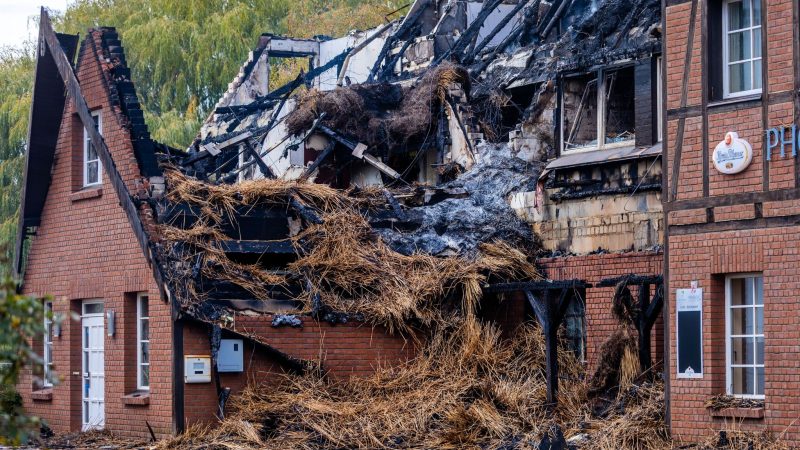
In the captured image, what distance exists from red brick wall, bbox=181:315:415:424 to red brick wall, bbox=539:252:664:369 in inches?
109

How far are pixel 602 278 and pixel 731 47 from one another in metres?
4.74

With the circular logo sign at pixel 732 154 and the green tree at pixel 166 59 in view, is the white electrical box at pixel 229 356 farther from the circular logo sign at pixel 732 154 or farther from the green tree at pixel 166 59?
the green tree at pixel 166 59

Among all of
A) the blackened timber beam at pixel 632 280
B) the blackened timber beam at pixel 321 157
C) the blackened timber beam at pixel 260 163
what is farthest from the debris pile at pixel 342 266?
the blackened timber beam at pixel 321 157

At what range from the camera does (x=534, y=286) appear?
18875 millimetres

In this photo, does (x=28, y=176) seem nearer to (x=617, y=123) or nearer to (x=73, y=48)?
(x=73, y=48)

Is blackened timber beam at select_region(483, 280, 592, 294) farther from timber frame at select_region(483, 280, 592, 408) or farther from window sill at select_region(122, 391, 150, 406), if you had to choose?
window sill at select_region(122, 391, 150, 406)

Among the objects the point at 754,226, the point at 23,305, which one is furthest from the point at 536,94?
the point at 23,305

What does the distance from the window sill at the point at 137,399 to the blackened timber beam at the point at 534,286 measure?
521 centimetres

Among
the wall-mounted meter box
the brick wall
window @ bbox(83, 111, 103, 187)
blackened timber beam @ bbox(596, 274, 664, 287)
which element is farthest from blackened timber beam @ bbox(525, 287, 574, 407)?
window @ bbox(83, 111, 103, 187)

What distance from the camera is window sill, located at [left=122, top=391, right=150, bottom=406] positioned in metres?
20.4

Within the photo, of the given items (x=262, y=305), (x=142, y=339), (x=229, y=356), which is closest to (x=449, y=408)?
(x=229, y=356)

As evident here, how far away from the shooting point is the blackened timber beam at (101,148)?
794 inches

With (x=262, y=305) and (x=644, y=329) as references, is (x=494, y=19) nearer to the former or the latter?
(x=262, y=305)

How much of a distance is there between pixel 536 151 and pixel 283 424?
6.60 m
